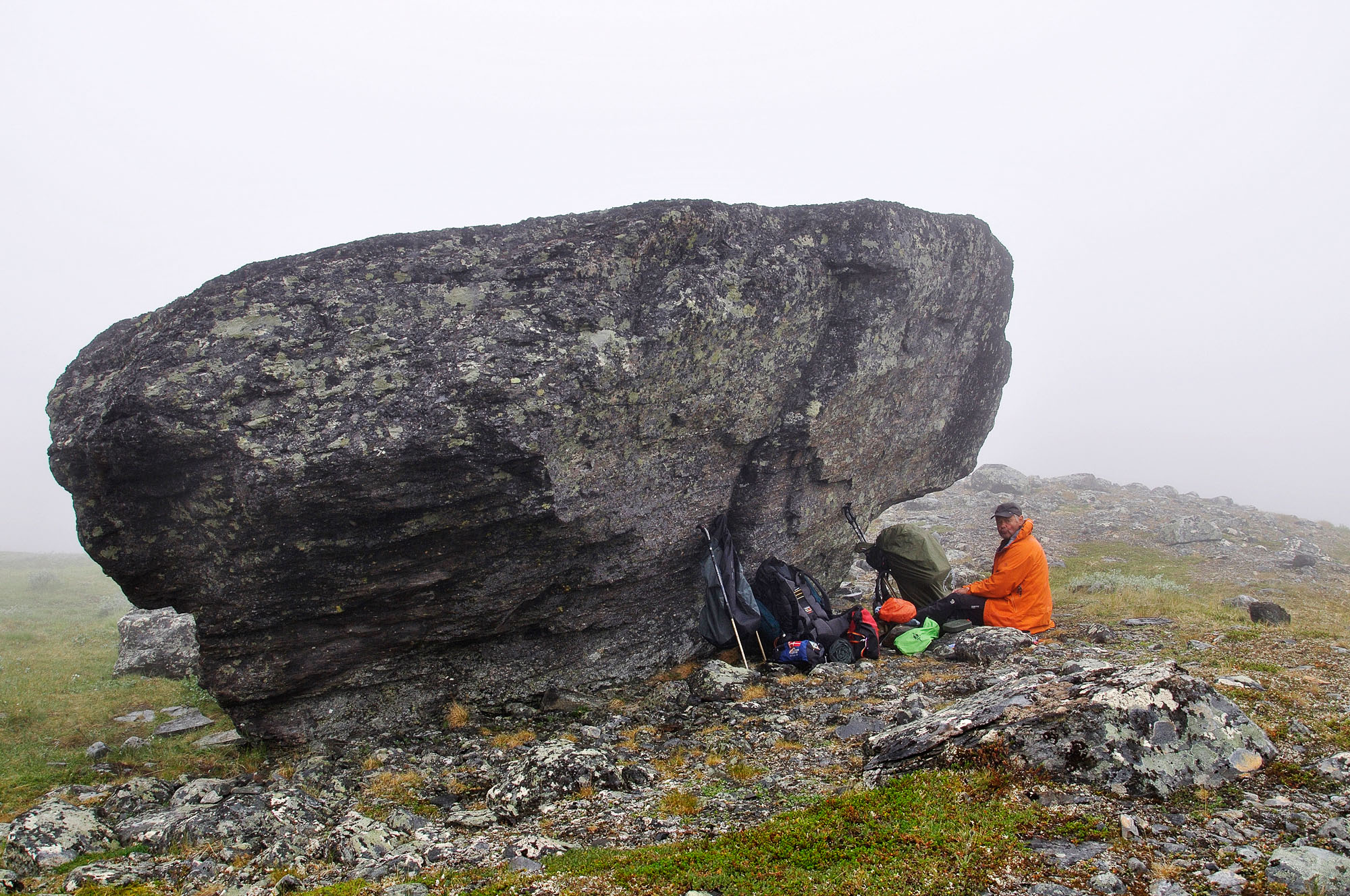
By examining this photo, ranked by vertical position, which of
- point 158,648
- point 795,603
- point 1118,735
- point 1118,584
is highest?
point 1118,735

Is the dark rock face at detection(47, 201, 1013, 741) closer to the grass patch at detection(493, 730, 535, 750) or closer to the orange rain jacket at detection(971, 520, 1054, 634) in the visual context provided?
the grass patch at detection(493, 730, 535, 750)

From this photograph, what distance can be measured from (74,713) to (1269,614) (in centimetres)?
2472

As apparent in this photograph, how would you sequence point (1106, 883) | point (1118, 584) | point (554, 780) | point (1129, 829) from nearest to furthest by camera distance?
point (1106, 883)
point (1129, 829)
point (554, 780)
point (1118, 584)

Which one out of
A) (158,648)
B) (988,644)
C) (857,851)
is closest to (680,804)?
(857,851)

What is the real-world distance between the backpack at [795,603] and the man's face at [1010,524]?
11.6 feet

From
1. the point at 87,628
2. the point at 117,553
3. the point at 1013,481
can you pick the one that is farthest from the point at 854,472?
the point at 1013,481

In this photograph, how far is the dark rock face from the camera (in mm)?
10438

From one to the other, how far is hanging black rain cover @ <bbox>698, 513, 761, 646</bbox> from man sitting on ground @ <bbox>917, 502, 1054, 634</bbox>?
15.6 ft

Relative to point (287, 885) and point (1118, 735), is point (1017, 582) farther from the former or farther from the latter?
point (287, 885)

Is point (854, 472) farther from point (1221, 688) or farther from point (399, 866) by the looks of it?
point (399, 866)

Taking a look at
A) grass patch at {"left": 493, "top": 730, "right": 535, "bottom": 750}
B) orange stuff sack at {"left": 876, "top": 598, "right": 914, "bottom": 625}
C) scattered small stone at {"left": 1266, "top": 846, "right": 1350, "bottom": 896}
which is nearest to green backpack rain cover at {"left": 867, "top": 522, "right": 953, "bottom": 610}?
orange stuff sack at {"left": 876, "top": 598, "right": 914, "bottom": 625}

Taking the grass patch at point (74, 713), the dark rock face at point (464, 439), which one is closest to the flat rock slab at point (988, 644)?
the dark rock face at point (464, 439)

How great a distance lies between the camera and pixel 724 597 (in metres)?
13.4

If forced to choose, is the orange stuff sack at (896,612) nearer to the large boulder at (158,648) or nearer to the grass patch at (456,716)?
the grass patch at (456,716)
